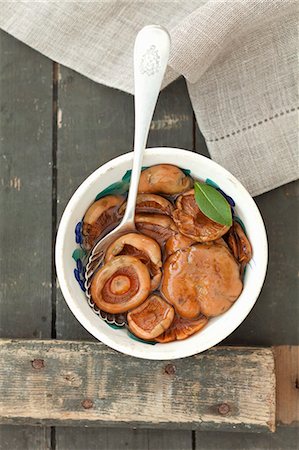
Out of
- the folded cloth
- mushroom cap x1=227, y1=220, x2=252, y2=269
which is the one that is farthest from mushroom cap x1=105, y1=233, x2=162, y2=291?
the folded cloth

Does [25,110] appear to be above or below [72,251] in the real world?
above

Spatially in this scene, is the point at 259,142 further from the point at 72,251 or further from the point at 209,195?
the point at 72,251


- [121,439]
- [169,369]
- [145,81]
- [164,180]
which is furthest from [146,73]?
[121,439]

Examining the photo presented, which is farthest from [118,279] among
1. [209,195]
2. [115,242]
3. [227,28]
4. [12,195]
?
[227,28]

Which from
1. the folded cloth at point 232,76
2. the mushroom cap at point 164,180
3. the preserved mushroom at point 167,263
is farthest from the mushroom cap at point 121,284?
the folded cloth at point 232,76

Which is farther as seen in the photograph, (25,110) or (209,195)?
(25,110)

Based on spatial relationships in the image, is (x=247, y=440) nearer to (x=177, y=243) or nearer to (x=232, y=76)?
(x=177, y=243)

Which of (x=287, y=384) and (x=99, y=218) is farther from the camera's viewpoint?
(x=287, y=384)
